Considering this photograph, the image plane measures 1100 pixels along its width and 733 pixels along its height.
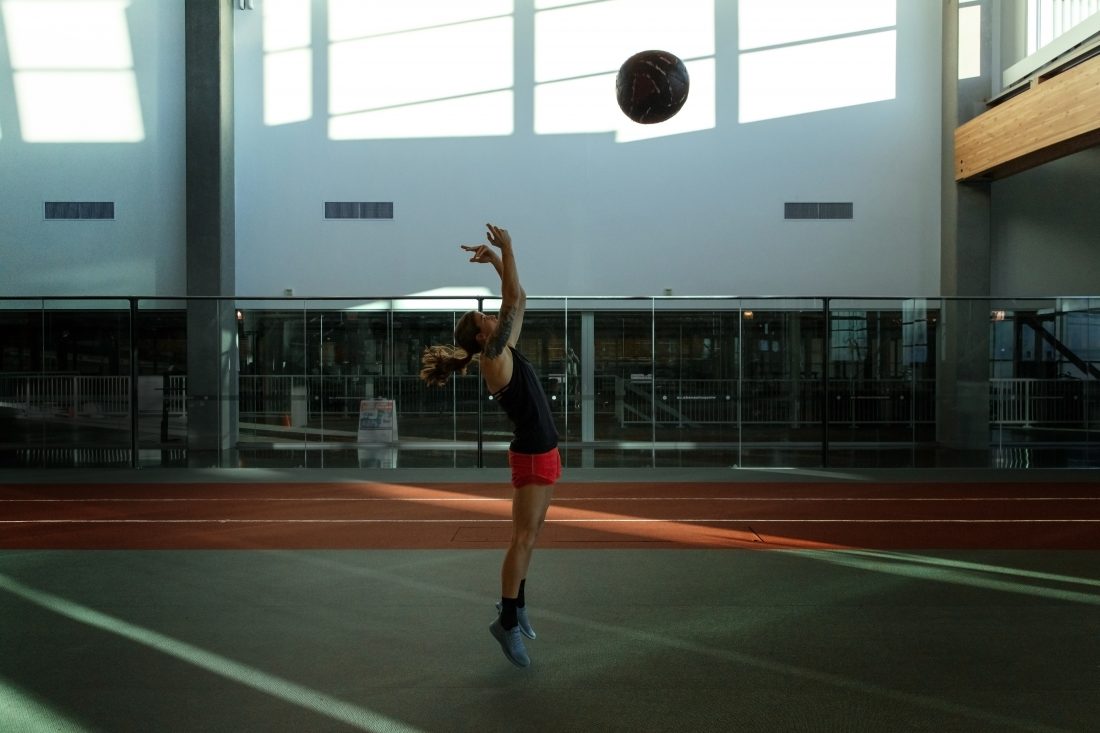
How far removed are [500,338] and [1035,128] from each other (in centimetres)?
1199

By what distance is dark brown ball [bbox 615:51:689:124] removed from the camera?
26.8 ft

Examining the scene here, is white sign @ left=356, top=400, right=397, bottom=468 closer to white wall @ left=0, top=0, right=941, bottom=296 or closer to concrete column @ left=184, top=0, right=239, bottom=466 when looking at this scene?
white wall @ left=0, top=0, right=941, bottom=296

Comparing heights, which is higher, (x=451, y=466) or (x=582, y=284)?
(x=582, y=284)

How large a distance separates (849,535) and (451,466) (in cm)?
639

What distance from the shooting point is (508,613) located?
4.61 m

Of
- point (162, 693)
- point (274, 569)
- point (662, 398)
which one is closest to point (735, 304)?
point (662, 398)

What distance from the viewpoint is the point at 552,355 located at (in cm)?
1430

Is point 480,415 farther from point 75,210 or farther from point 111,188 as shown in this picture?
point 75,210

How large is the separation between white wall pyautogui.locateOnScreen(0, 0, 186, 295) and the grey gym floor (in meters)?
10.1

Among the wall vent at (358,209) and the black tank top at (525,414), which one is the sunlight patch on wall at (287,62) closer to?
the wall vent at (358,209)

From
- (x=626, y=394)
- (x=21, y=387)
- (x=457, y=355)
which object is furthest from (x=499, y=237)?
(x=21, y=387)

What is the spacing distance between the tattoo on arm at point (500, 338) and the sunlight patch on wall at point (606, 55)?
1208 centimetres

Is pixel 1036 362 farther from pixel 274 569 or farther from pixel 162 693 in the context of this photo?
pixel 162 693

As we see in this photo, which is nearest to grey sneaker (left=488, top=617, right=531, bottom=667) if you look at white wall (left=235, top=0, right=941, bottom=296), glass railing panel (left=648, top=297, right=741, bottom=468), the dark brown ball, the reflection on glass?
the dark brown ball
